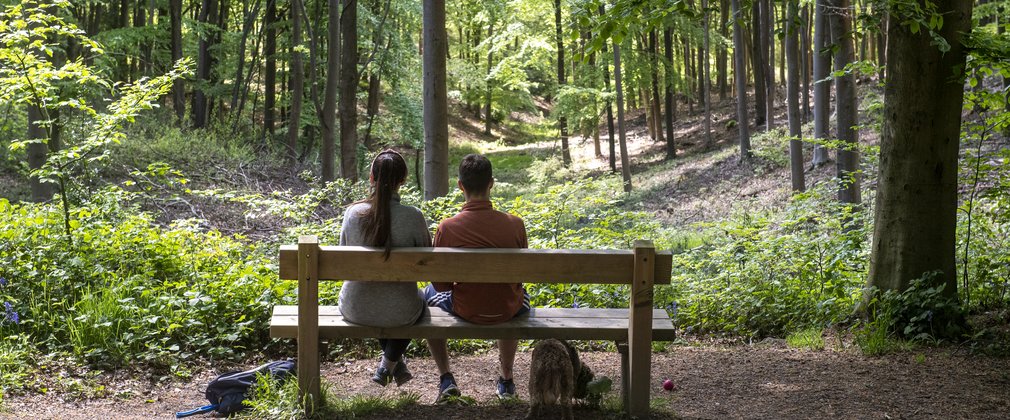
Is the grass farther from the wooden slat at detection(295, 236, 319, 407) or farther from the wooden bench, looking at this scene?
the wooden slat at detection(295, 236, 319, 407)

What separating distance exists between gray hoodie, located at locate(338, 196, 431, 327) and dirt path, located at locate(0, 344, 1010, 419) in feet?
1.76

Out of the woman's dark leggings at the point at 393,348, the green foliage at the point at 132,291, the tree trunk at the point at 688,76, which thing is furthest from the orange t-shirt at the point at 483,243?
the tree trunk at the point at 688,76

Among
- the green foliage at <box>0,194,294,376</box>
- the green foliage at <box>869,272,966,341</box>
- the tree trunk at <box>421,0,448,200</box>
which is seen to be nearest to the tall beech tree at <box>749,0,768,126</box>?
the tree trunk at <box>421,0,448,200</box>

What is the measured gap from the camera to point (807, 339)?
620 cm

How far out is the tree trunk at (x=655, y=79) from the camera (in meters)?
27.7

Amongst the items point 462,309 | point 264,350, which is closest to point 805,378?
point 462,309

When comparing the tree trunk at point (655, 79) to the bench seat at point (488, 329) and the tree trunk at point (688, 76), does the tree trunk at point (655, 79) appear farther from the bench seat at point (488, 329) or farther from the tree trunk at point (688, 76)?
the bench seat at point (488, 329)

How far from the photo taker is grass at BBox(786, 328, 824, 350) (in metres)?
6.09

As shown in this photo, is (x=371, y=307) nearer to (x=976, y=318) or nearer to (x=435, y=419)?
(x=435, y=419)

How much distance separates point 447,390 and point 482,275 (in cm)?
97

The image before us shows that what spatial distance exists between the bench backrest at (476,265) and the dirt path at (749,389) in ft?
2.73

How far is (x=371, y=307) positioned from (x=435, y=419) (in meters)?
0.70

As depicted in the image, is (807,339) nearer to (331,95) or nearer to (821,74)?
(821,74)

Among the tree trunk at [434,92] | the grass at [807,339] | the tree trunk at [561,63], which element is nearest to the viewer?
the grass at [807,339]
